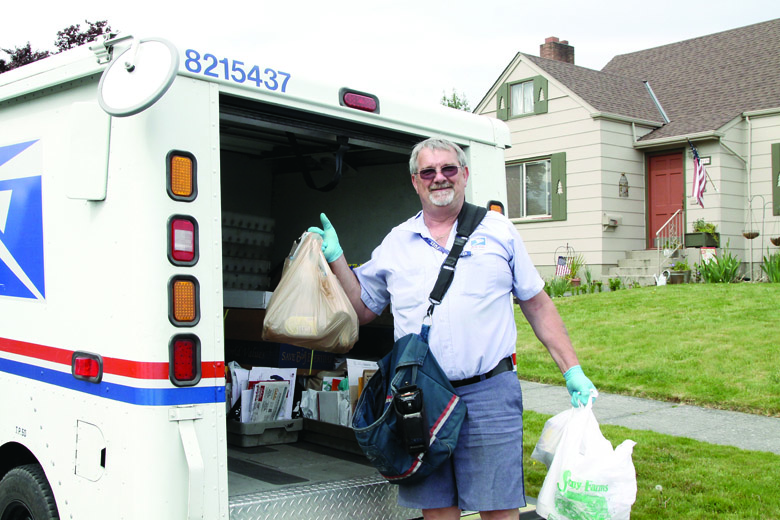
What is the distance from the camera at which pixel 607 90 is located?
17.8 m

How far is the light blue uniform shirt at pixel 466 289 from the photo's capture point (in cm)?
318

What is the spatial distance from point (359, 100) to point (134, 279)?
1.30 m

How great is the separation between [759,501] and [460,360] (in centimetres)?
269

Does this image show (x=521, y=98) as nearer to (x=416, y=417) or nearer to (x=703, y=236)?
(x=703, y=236)

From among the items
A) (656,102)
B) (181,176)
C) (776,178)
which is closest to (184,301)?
(181,176)

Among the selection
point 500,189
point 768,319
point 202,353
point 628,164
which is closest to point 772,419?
point 768,319

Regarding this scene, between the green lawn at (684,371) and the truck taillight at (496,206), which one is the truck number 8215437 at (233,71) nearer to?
the truck taillight at (496,206)

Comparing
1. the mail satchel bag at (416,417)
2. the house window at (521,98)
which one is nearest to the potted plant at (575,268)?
the house window at (521,98)

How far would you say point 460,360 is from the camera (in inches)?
125

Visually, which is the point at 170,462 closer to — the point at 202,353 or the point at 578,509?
the point at 202,353

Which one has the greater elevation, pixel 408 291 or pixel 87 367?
pixel 408 291

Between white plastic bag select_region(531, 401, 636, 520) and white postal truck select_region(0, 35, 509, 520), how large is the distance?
28.1 inches

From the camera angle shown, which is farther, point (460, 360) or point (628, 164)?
point (628, 164)

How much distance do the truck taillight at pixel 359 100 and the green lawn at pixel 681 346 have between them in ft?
16.9
